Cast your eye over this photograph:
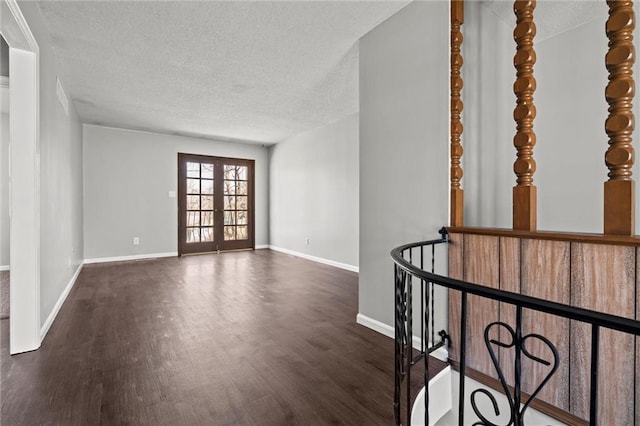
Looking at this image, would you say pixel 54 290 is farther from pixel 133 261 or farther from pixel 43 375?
pixel 133 261

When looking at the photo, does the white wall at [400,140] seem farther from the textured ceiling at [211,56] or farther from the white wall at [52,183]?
the white wall at [52,183]

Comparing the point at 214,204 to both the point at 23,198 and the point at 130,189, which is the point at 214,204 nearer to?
the point at 130,189

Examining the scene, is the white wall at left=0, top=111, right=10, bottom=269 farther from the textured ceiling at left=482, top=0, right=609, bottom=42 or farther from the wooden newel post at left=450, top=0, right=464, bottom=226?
the textured ceiling at left=482, top=0, right=609, bottom=42

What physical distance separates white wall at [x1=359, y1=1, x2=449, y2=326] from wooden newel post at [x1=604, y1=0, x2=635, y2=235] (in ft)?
2.71

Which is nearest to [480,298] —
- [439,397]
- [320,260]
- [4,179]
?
[439,397]

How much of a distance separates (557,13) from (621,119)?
136 centimetres

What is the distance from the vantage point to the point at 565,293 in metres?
1.60

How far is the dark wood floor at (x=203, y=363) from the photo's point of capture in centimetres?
157

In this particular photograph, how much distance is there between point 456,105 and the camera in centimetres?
206

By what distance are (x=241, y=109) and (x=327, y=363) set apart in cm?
381

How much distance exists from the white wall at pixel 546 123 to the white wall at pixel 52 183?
10.4 feet

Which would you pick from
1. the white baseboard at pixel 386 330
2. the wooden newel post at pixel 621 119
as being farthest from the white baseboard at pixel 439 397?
the wooden newel post at pixel 621 119

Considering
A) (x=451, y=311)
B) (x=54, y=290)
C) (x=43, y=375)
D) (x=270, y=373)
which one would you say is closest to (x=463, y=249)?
(x=451, y=311)

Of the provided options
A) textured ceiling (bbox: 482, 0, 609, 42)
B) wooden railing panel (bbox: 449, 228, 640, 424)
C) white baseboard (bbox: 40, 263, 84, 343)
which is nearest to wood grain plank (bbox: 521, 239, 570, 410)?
wooden railing panel (bbox: 449, 228, 640, 424)
